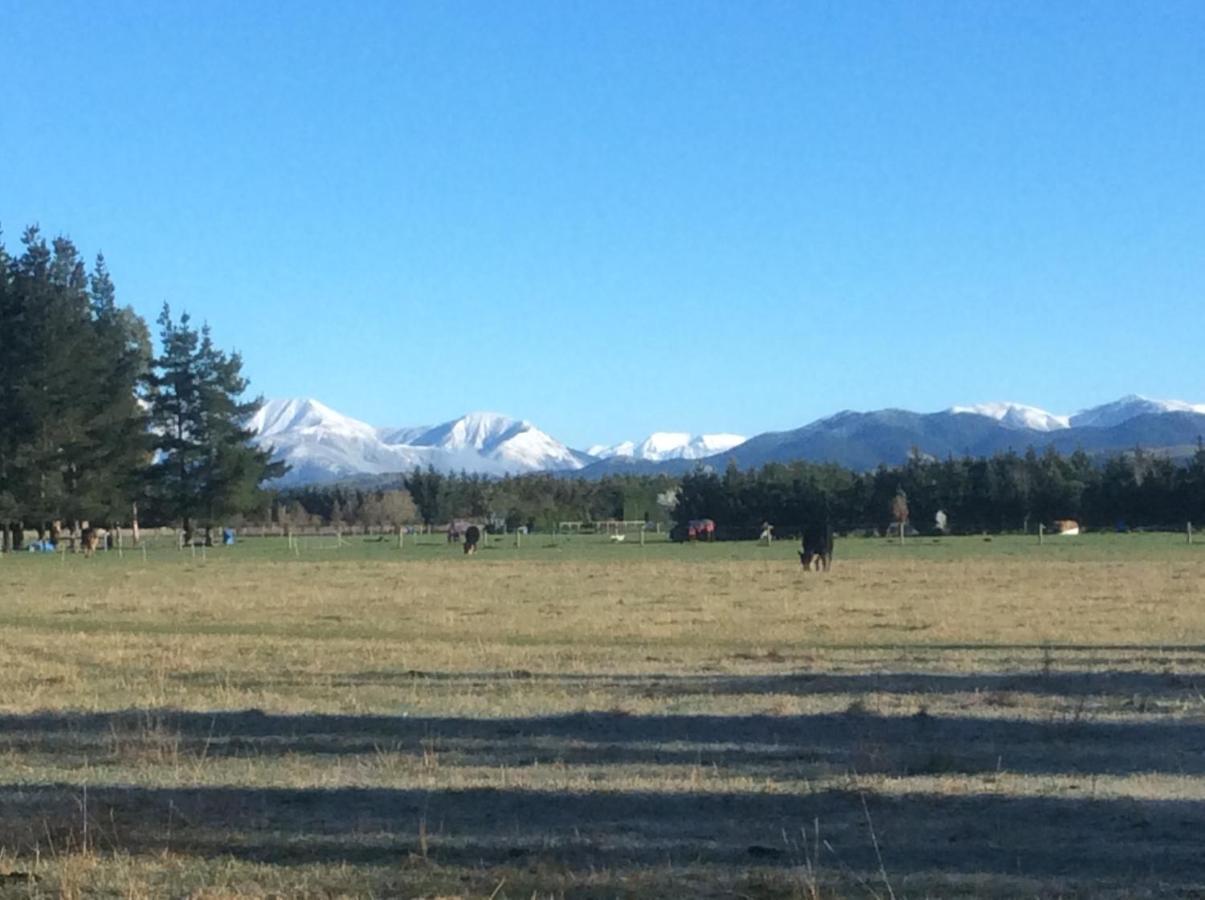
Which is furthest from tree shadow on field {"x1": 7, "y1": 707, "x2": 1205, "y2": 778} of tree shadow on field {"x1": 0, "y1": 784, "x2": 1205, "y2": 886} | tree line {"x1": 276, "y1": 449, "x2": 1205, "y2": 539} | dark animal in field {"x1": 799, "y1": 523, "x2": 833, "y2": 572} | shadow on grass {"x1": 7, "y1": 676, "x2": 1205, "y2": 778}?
tree line {"x1": 276, "y1": 449, "x2": 1205, "y2": 539}

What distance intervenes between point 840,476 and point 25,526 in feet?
189

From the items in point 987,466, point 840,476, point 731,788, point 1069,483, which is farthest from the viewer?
point 840,476

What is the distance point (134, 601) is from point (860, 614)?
15.8 meters

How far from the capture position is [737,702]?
14.1m

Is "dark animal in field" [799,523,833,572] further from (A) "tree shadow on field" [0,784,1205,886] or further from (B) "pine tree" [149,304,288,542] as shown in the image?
(B) "pine tree" [149,304,288,542]

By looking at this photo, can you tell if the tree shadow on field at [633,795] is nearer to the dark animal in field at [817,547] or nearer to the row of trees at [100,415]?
the dark animal in field at [817,547]

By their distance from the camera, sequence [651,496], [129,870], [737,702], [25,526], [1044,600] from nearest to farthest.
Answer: [129,870] → [737,702] → [1044,600] → [25,526] → [651,496]

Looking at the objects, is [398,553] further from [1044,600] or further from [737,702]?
[737,702]

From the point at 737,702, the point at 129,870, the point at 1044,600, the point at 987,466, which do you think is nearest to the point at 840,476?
the point at 987,466

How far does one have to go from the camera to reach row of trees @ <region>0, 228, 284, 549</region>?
6938cm

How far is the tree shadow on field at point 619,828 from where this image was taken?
7.64 m

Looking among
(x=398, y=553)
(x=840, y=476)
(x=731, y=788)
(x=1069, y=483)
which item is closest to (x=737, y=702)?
(x=731, y=788)

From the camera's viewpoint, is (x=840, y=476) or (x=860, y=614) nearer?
(x=860, y=614)

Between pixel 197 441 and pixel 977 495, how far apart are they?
49.5 metres
